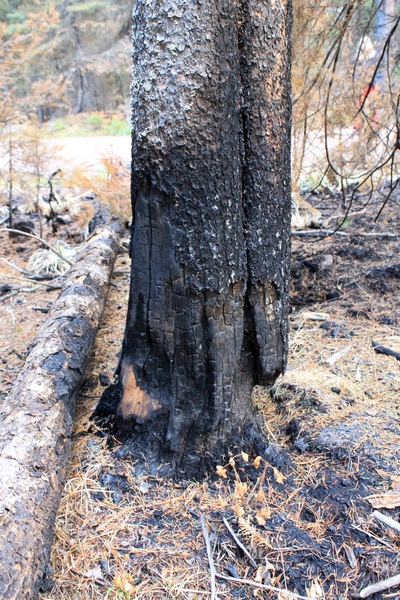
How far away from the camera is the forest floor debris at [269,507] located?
5.35 ft

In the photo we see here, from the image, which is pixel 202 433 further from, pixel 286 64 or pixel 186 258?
pixel 286 64

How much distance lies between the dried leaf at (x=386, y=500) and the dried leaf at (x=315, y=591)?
1.49ft

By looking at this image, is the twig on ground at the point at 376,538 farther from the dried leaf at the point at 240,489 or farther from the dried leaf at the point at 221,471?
the dried leaf at the point at 221,471

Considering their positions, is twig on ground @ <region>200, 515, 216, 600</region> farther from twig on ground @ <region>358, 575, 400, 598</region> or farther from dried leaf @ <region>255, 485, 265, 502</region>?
twig on ground @ <region>358, 575, 400, 598</region>

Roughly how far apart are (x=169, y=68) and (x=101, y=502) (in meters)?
1.82

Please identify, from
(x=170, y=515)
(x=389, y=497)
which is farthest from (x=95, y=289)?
(x=389, y=497)

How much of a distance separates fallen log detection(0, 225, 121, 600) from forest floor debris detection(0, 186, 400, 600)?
0.12 meters

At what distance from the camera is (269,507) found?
1911 millimetres

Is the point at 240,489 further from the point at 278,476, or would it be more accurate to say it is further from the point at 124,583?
the point at 124,583

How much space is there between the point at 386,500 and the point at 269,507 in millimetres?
515

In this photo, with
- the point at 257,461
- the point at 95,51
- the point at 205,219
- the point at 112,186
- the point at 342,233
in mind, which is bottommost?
the point at 257,461

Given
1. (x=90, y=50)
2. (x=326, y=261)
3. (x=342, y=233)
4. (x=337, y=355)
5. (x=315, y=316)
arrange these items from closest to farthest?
(x=337, y=355)
(x=315, y=316)
(x=326, y=261)
(x=342, y=233)
(x=90, y=50)

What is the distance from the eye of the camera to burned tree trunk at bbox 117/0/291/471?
1640 millimetres

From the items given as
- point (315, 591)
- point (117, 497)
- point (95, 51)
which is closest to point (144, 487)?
point (117, 497)
